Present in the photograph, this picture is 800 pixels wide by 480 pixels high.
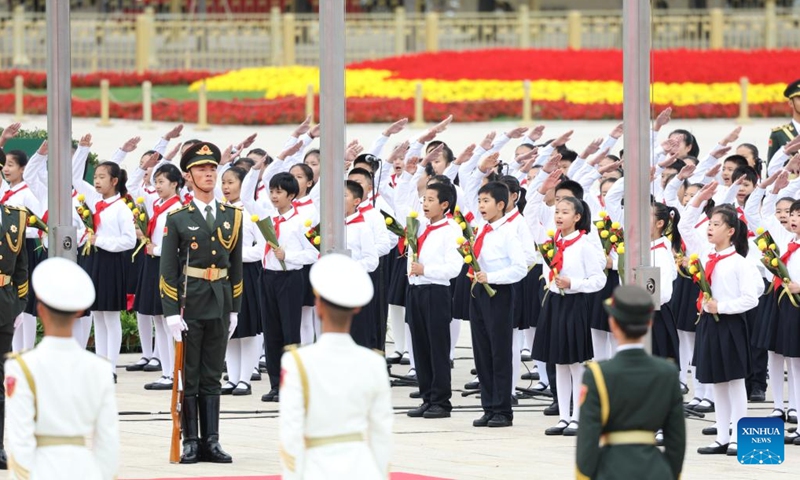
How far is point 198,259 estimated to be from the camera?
1062 cm

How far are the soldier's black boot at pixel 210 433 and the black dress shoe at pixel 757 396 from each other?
4960 millimetres

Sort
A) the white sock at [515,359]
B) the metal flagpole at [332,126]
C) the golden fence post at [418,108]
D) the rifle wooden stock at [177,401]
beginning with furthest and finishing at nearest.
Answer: the golden fence post at [418,108]
the white sock at [515,359]
the rifle wooden stock at [177,401]
the metal flagpole at [332,126]

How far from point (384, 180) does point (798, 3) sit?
2877 centimetres

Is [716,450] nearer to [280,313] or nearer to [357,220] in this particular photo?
[357,220]

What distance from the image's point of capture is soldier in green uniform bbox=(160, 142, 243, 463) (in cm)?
1055

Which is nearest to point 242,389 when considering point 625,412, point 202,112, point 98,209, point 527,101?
point 98,209

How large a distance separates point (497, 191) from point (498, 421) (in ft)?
5.70

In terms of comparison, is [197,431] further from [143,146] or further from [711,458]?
[143,146]

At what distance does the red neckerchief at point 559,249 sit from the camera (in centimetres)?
1200

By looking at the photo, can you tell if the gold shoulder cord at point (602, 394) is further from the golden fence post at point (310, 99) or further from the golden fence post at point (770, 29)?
the golden fence post at point (770, 29)

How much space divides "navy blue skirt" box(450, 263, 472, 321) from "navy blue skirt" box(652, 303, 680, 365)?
8.19ft

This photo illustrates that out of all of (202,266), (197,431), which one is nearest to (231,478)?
(197,431)

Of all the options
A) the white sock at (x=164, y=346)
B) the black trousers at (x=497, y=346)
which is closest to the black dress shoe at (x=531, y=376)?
the black trousers at (x=497, y=346)

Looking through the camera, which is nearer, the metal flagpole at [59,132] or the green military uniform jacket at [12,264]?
the metal flagpole at [59,132]
